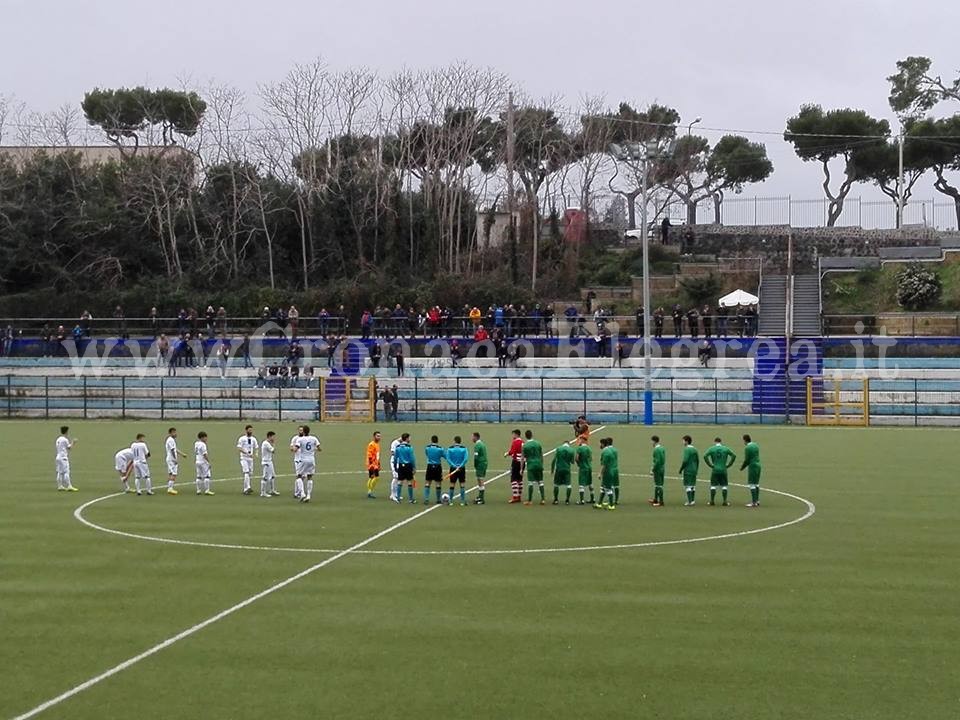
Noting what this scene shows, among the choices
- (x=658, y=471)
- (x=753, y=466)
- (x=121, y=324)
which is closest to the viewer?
(x=753, y=466)

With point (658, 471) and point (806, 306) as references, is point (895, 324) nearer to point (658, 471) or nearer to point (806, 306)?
point (806, 306)

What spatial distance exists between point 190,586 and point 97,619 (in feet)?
6.78

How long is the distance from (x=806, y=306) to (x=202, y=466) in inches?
1702

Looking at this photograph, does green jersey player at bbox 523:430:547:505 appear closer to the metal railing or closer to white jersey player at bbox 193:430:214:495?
white jersey player at bbox 193:430:214:495

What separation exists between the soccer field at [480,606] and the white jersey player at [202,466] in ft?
2.16

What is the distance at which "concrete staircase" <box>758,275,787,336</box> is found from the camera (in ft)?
195

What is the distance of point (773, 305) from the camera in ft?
205

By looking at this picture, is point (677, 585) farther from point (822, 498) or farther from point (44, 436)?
point (44, 436)

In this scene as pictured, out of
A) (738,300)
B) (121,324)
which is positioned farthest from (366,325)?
(738,300)

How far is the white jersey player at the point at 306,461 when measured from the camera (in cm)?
2417

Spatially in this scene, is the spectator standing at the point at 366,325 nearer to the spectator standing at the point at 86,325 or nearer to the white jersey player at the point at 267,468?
the spectator standing at the point at 86,325

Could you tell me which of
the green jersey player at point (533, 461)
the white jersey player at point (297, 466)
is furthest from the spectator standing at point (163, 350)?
the green jersey player at point (533, 461)

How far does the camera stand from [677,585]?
630 inches

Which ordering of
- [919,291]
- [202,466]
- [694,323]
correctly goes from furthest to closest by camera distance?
[919,291], [694,323], [202,466]
